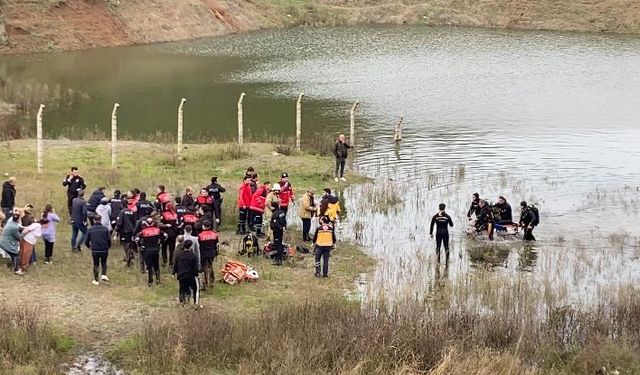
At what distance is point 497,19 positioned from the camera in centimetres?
10056

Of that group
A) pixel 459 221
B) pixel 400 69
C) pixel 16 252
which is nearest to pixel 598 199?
pixel 459 221

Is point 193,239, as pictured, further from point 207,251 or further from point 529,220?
point 529,220

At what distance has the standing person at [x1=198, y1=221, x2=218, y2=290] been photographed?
18719 mm

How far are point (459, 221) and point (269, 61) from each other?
45633 mm

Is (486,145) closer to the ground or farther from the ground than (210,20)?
closer to the ground

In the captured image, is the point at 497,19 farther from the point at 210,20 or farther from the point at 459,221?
the point at 459,221

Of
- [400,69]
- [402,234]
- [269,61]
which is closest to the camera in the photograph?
[402,234]

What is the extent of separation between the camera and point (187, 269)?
17094 millimetres

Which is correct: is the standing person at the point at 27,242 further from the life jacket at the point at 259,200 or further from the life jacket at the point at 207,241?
the life jacket at the point at 259,200

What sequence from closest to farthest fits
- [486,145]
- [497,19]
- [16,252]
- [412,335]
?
[412,335]
[16,252]
[486,145]
[497,19]

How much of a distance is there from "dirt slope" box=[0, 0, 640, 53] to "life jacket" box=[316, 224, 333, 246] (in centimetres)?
5884

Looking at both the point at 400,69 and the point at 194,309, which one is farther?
the point at 400,69

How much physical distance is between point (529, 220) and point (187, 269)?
10734 millimetres

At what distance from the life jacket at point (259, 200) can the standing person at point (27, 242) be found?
5936mm
